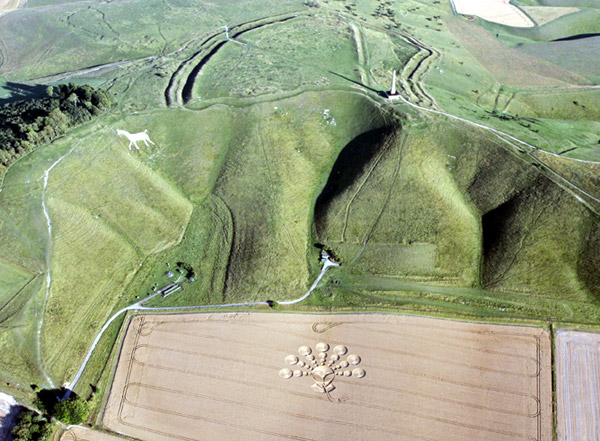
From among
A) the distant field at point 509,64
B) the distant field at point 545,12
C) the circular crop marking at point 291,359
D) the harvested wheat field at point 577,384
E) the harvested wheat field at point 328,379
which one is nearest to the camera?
the harvested wheat field at point 577,384

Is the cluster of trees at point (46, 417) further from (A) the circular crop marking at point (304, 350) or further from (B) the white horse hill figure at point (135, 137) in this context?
(B) the white horse hill figure at point (135, 137)

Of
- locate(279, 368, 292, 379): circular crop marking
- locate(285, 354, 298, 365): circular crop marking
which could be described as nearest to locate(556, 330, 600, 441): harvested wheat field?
locate(285, 354, 298, 365): circular crop marking

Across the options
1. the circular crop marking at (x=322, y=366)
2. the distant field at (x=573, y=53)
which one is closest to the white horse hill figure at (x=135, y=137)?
the circular crop marking at (x=322, y=366)

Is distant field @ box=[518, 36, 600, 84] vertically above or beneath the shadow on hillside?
beneath

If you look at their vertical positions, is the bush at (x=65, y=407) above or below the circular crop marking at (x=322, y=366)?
above

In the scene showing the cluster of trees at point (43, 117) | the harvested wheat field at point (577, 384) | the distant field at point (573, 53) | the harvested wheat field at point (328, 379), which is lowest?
the distant field at point (573, 53)

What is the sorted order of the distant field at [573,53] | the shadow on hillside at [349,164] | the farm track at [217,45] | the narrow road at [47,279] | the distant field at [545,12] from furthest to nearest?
the distant field at [545,12] → the distant field at [573,53] → the farm track at [217,45] → the shadow on hillside at [349,164] → the narrow road at [47,279]

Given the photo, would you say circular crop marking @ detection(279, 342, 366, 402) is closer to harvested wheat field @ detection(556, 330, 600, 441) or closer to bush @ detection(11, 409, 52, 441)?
harvested wheat field @ detection(556, 330, 600, 441)
